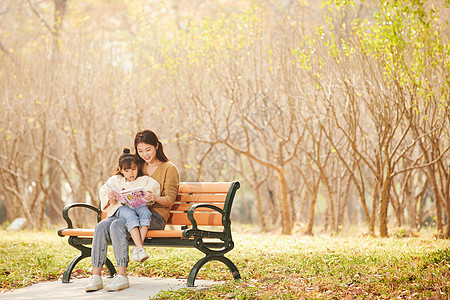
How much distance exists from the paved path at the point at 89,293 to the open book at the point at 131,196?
30.5 inches

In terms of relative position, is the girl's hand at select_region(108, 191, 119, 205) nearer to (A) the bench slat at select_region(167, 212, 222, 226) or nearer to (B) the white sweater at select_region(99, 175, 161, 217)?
(B) the white sweater at select_region(99, 175, 161, 217)

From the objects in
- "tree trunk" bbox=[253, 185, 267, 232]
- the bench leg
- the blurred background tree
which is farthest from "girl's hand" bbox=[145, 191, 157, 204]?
"tree trunk" bbox=[253, 185, 267, 232]

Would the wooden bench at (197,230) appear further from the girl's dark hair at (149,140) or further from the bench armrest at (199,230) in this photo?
the girl's dark hair at (149,140)

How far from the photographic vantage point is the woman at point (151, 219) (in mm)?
4863

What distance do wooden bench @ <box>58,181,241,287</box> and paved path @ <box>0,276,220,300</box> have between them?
0.63 feet

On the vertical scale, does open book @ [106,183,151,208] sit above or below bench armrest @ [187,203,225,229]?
above

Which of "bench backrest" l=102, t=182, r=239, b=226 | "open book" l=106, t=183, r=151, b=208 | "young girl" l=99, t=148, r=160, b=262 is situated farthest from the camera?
"bench backrest" l=102, t=182, r=239, b=226

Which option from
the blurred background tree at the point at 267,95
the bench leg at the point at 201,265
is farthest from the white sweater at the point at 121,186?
the blurred background tree at the point at 267,95

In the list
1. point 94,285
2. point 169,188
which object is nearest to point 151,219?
point 169,188

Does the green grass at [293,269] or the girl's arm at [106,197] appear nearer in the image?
the green grass at [293,269]

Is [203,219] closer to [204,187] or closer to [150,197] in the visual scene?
[204,187]

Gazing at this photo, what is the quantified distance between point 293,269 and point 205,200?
1.16 metres

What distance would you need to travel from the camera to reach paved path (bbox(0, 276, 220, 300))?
4656mm

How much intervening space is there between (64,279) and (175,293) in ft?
4.76
